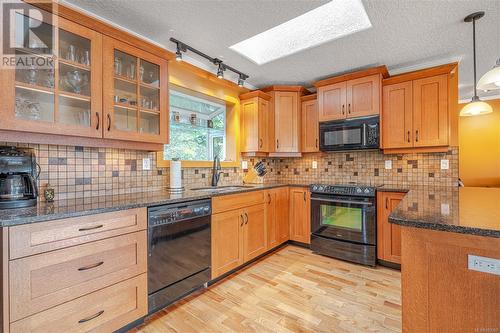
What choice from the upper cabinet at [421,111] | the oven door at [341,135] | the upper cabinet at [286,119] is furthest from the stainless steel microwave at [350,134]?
the upper cabinet at [286,119]

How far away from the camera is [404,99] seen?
279 cm

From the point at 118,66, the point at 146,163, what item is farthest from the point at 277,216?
the point at 118,66

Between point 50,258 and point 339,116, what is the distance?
3.18 metres

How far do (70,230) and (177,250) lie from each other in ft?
2.55

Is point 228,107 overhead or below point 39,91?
overhead

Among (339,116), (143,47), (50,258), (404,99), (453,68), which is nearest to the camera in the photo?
(50,258)

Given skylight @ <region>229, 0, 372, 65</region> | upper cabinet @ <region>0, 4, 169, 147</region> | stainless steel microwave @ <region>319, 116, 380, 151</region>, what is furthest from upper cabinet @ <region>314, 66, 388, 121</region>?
upper cabinet @ <region>0, 4, 169, 147</region>

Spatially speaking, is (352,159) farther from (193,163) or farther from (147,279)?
(147,279)

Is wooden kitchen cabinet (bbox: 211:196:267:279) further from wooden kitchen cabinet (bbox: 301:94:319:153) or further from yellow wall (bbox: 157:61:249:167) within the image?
wooden kitchen cabinet (bbox: 301:94:319:153)

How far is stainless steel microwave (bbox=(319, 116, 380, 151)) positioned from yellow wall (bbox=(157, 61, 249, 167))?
4.10ft

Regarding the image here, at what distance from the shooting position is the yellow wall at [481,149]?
4.46 meters

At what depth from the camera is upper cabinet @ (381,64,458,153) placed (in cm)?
259

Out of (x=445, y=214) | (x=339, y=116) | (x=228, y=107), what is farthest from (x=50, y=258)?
(x=339, y=116)

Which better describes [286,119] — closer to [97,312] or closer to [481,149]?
[97,312]
